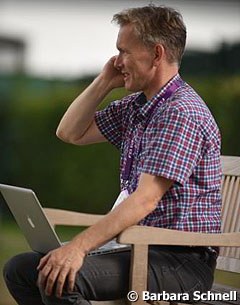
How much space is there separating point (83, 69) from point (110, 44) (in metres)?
0.32

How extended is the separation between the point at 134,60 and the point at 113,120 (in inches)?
13.5

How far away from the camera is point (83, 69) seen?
6555 millimetres

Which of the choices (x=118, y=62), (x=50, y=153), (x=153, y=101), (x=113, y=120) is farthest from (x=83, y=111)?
(x=50, y=153)

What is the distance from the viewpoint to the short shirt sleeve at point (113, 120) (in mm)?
2759

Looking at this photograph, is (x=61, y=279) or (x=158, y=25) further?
(x=158, y=25)

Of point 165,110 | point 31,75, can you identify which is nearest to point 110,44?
point 31,75

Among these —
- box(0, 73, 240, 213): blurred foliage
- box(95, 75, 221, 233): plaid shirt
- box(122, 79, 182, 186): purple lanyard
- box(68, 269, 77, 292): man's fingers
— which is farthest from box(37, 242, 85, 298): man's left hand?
box(0, 73, 240, 213): blurred foliage

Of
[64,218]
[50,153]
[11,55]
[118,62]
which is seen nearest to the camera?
[118,62]

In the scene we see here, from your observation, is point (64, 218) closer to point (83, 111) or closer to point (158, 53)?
point (83, 111)

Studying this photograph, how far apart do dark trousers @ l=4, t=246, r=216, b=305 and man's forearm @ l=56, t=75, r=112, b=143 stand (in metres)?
0.58

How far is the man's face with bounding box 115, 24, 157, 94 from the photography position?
8.13 ft

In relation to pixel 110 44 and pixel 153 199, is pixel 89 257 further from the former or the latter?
pixel 110 44

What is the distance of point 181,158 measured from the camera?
2305 millimetres

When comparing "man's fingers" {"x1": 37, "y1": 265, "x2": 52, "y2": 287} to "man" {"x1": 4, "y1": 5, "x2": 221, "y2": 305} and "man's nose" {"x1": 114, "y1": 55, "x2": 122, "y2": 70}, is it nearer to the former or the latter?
"man" {"x1": 4, "y1": 5, "x2": 221, "y2": 305}
